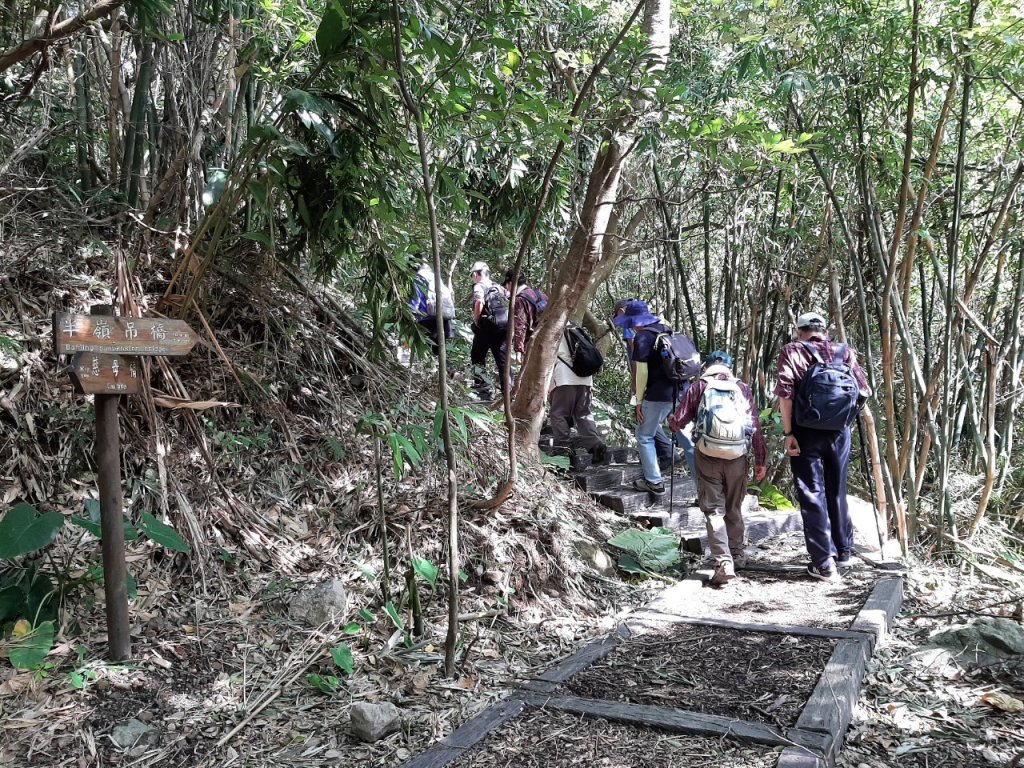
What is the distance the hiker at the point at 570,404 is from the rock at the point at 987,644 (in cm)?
363

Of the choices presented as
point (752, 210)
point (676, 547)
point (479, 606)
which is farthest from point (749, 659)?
point (752, 210)

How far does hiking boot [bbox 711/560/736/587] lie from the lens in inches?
212

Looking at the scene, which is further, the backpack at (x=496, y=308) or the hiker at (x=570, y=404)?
the backpack at (x=496, y=308)

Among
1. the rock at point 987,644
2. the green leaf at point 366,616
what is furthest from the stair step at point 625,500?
the green leaf at point 366,616

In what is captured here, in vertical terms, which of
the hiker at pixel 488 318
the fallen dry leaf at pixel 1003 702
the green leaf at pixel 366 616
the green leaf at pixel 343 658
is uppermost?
the hiker at pixel 488 318

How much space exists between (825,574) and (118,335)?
454 centimetres

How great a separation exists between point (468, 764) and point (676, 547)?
131 inches

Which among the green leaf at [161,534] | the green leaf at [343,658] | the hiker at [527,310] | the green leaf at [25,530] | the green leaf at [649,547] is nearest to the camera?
the green leaf at [25,530]

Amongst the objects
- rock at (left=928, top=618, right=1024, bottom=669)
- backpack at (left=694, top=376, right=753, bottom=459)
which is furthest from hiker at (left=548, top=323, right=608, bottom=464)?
rock at (left=928, top=618, right=1024, bottom=669)

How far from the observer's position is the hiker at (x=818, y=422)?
521 centimetres

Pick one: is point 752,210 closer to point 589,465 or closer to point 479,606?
point 589,465

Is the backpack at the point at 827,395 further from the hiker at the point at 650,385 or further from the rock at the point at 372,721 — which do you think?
the rock at the point at 372,721

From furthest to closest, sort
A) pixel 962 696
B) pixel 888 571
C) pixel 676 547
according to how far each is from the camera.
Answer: pixel 676 547
pixel 888 571
pixel 962 696

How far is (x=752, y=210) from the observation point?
7.25m
